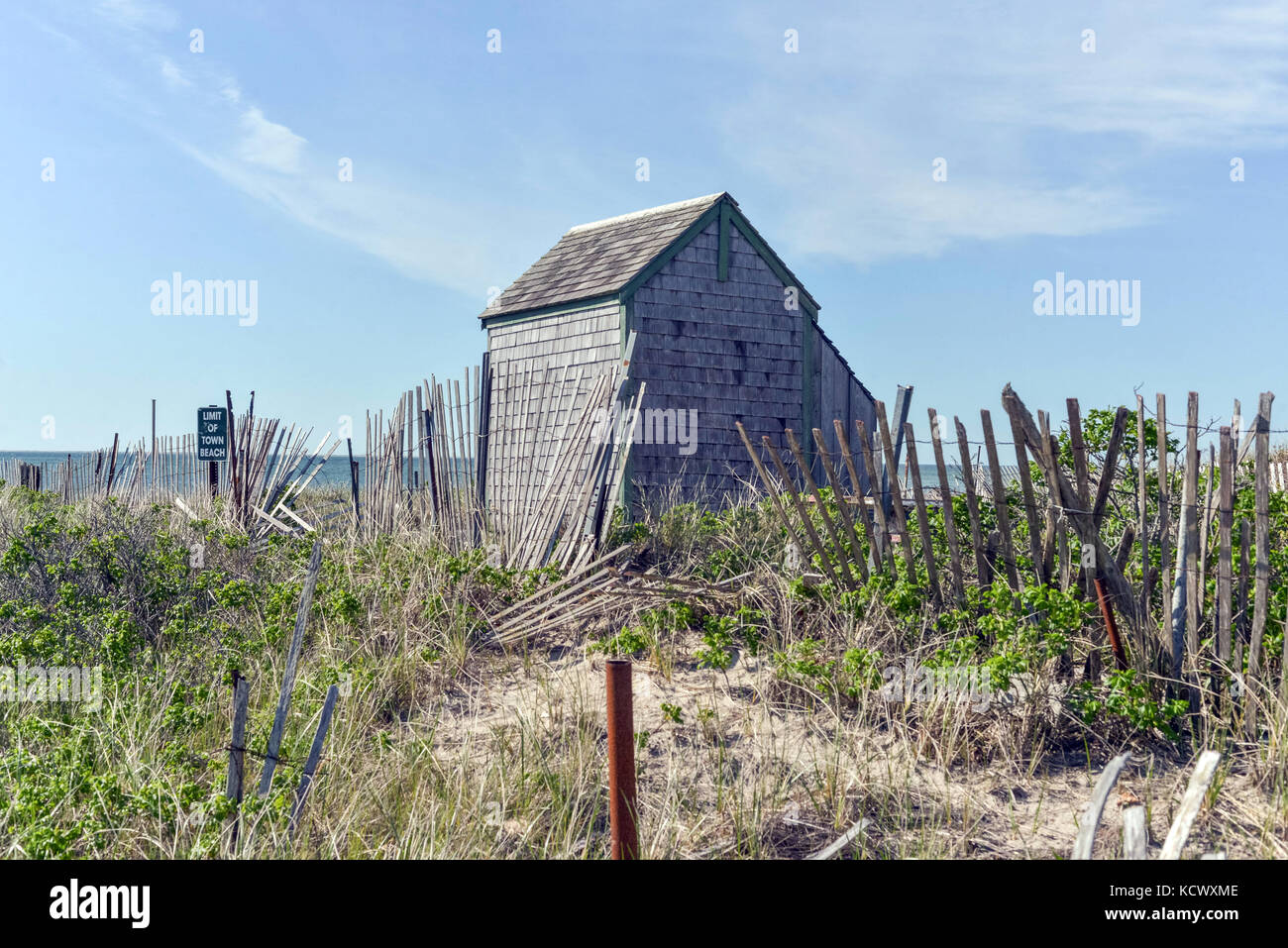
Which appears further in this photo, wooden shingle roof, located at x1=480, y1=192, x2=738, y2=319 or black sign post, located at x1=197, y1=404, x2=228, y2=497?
wooden shingle roof, located at x1=480, y1=192, x2=738, y2=319

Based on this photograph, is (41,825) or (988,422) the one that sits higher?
(988,422)

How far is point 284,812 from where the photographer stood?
11.7ft

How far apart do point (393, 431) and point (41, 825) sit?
5.76m

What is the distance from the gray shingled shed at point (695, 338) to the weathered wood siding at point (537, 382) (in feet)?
0.10

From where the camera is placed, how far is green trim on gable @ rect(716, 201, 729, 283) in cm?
1246

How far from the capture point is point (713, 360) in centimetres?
1224

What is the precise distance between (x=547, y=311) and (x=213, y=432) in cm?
431

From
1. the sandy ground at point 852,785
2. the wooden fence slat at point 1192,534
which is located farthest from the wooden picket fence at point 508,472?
the wooden fence slat at point 1192,534

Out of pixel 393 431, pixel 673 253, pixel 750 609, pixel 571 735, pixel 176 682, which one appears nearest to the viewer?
pixel 571 735

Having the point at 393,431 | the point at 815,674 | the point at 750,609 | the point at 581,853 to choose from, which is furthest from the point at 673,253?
the point at 581,853

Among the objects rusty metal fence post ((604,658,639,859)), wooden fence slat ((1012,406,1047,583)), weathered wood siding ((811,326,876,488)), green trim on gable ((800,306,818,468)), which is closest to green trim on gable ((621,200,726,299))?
green trim on gable ((800,306,818,468))

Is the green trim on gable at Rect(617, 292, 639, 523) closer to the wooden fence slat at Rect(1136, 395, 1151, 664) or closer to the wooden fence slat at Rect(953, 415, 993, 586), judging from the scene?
the wooden fence slat at Rect(953, 415, 993, 586)

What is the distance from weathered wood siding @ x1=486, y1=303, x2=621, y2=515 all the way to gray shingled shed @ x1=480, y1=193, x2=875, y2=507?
32mm

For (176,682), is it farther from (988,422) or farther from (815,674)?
(988,422)
